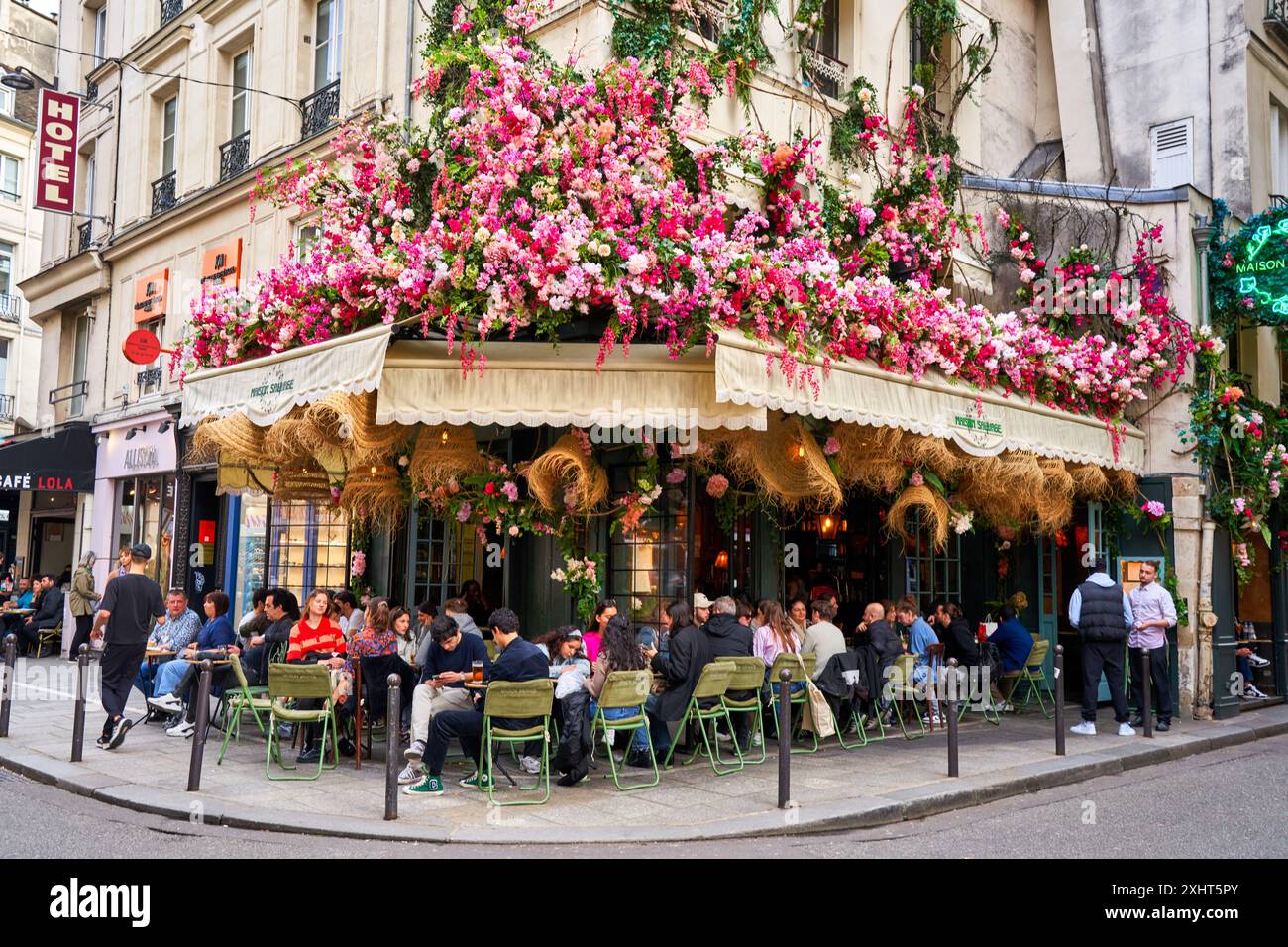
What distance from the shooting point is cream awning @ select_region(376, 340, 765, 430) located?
29.0ft

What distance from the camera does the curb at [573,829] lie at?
674 centimetres

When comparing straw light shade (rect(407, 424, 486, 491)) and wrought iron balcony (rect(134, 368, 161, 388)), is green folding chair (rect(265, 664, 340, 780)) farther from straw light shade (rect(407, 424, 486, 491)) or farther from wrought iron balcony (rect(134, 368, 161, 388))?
wrought iron balcony (rect(134, 368, 161, 388))

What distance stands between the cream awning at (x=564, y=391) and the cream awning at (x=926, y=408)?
1.15 feet

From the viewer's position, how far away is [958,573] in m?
14.4

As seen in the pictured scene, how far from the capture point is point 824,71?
40.5ft

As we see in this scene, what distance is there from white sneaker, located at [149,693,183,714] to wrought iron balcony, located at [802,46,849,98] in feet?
30.2

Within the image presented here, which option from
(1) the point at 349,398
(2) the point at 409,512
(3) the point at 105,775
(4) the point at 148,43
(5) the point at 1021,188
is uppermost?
(4) the point at 148,43

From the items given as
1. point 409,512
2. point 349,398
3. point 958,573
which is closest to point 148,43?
point 409,512

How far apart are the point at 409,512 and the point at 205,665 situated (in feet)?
16.5

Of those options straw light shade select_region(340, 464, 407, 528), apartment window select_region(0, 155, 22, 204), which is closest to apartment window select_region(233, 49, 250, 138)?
straw light shade select_region(340, 464, 407, 528)

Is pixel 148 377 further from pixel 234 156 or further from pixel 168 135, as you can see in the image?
pixel 168 135

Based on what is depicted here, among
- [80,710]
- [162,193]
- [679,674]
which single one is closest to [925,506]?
[679,674]
